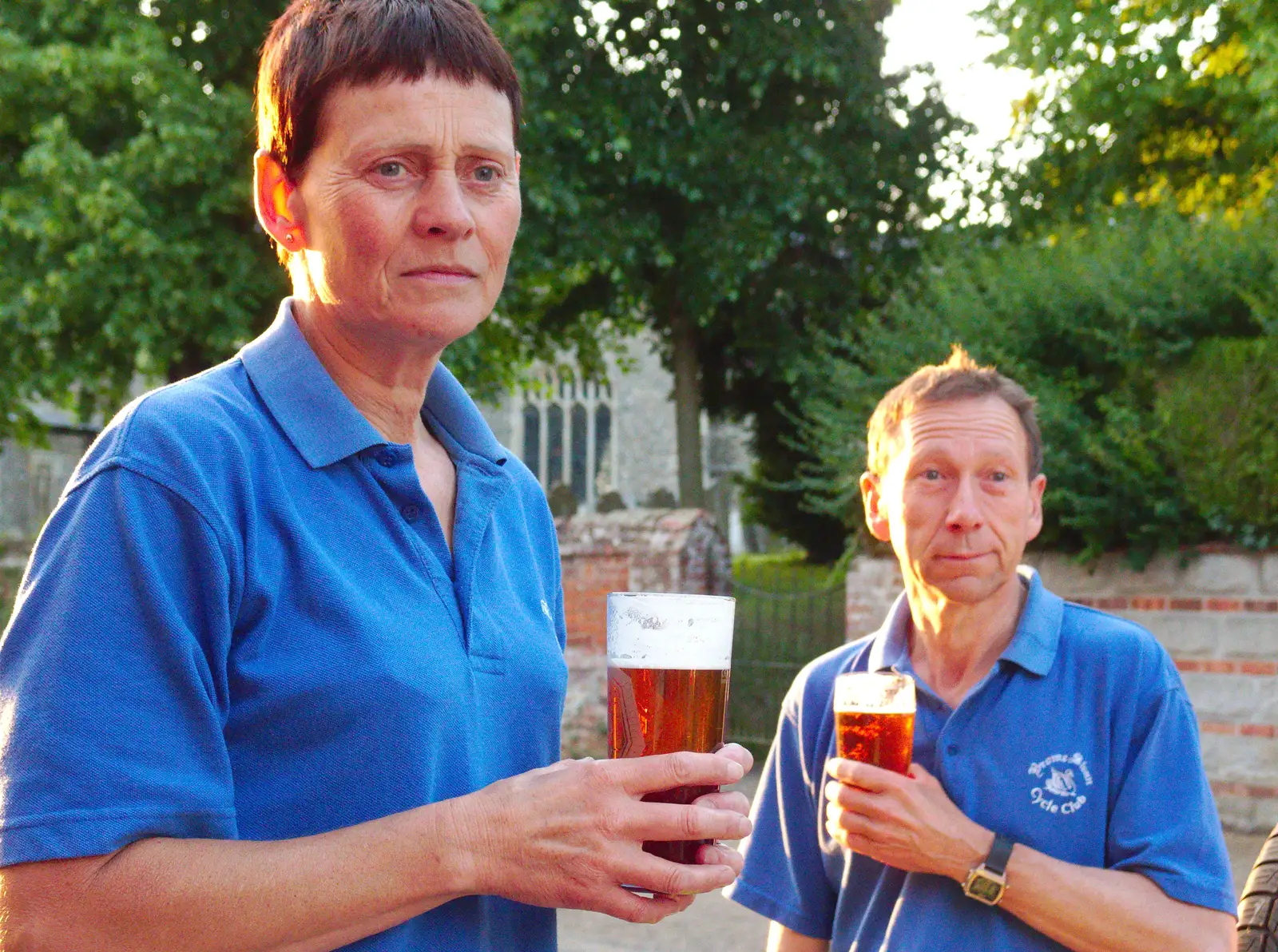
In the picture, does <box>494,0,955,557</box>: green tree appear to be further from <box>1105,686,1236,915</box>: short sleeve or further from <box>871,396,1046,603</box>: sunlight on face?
<box>1105,686,1236,915</box>: short sleeve

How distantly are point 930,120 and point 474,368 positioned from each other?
6417mm

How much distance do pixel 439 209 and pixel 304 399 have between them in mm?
293

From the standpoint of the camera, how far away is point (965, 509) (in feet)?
8.48

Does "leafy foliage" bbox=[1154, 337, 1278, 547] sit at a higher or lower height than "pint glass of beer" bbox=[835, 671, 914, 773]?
higher

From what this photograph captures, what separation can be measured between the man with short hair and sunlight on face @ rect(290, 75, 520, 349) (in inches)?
47.0

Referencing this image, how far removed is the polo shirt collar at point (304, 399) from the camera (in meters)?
1.57

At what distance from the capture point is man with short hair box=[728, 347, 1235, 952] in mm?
2240

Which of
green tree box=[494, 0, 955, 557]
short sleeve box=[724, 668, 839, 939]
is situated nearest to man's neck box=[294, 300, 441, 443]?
short sleeve box=[724, 668, 839, 939]

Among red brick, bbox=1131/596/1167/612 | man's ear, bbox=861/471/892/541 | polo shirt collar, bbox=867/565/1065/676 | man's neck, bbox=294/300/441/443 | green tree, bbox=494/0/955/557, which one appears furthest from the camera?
green tree, bbox=494/0/955/557

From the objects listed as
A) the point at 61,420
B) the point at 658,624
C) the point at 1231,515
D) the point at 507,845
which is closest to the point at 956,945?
the point at 658,624

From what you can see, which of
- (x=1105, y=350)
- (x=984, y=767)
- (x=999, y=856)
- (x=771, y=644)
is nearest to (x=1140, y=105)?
(x=1105, y=350)

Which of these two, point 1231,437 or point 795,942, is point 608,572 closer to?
point 1231,437

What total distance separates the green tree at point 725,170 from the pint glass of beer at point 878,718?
11481 mm

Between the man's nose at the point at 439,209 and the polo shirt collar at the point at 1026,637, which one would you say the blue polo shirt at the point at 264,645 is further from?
the polo shirt collar at the point at 1026,637
